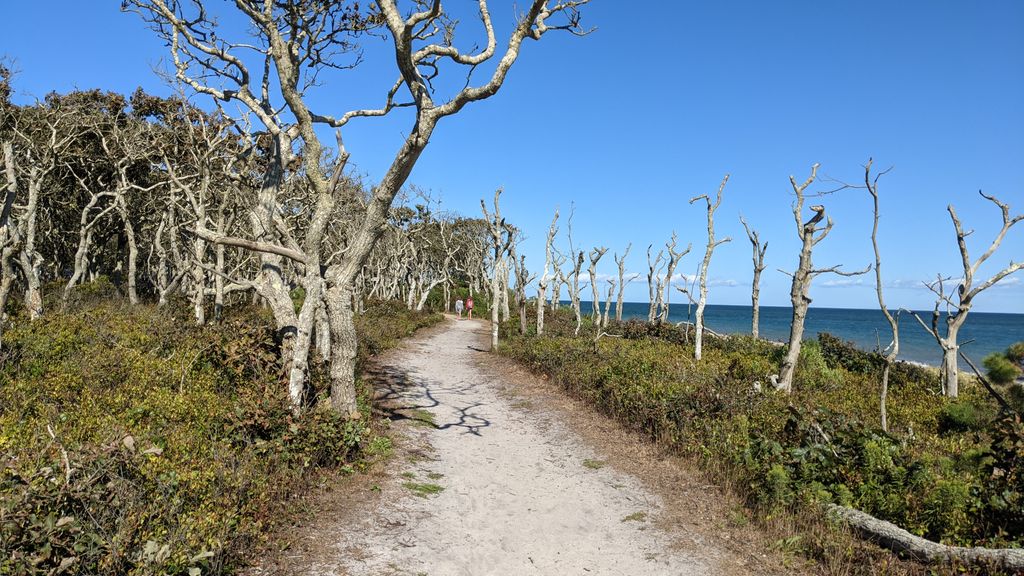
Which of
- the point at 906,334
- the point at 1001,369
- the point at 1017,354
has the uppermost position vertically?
the point at 1017,354

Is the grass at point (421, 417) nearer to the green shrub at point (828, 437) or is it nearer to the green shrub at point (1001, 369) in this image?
the green shrub at point (828, 437)

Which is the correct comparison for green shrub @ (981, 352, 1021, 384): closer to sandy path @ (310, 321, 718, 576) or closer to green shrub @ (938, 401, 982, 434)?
sandy path @ (310, 321, 718, 576)

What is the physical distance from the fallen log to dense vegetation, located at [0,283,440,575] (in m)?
5.95

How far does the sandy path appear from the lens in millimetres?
5320

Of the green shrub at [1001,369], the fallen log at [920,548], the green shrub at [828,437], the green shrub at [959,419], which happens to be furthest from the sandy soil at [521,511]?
the green shrub at [959,419]

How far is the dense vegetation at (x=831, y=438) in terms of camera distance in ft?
17.6

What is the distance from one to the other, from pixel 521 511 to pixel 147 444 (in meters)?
4.10

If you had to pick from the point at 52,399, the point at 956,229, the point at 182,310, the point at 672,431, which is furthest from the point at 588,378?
the point at 182,310

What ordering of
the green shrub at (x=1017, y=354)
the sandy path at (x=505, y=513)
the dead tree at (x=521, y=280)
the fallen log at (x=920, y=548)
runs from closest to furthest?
1. the fallen log at (x=920, y=548)
2. the sandy path at (x=505, y=513)
3. the green shrub at (x=1017, y=354)
4. the dead tree at (x=521, y=280)

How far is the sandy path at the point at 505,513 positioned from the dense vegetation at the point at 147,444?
1021 mm

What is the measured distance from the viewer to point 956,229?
49.5 ft

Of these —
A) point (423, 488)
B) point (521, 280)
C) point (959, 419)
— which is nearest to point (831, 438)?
point (423, 488)

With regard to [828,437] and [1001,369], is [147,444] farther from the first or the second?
[1001,369]

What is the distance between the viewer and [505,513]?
659 cm
